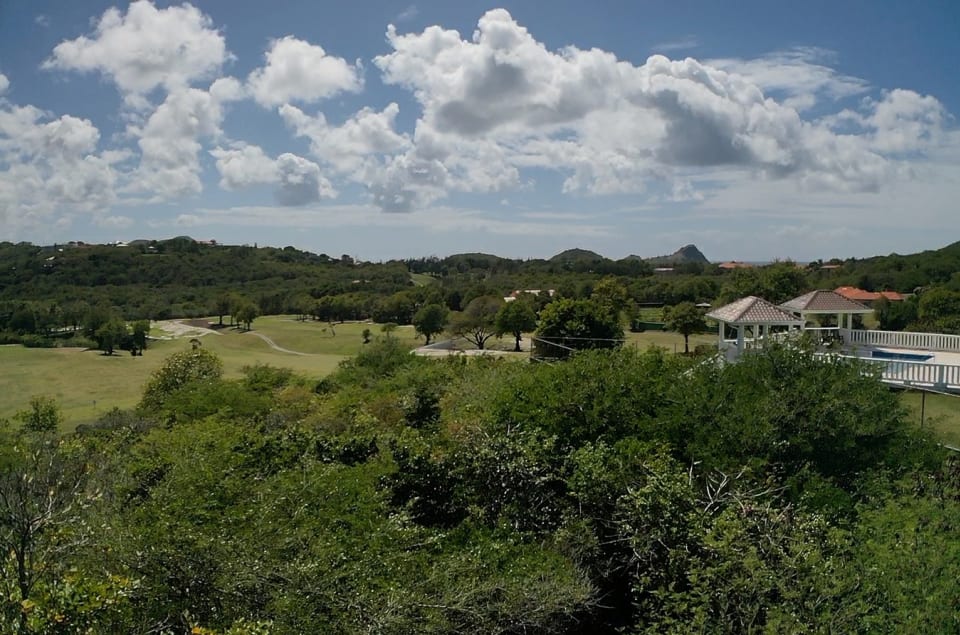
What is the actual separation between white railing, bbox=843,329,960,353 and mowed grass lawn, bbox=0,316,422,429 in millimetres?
30048

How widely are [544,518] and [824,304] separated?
42.8 feet

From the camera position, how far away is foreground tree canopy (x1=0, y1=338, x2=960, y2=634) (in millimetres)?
7629

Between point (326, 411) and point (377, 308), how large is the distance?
7217cm

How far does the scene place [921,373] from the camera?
15.1m

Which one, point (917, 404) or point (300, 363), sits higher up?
point (917, 404)

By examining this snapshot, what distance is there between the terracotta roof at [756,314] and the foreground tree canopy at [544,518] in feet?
10.9

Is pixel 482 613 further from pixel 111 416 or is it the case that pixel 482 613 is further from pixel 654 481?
pixel 111 416

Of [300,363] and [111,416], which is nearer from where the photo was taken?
[111,416]

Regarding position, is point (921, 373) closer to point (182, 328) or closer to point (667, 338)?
point (667, 338)

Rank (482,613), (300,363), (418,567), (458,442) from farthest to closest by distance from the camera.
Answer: (300,363), (458,442), (418,567), (482,613)

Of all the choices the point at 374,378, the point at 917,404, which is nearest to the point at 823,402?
the point at 917,404

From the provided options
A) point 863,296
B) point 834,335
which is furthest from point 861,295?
point 834,335

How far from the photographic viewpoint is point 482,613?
8.43 m

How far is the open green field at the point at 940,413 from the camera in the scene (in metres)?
13.8
